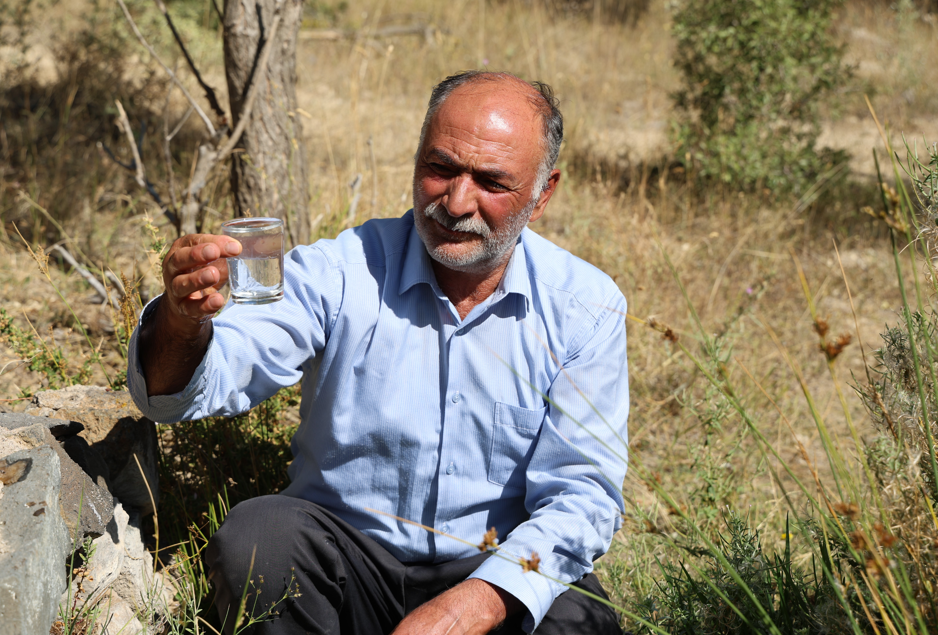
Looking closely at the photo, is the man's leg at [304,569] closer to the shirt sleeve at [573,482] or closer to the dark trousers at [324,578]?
the dark trousers at [324,578]

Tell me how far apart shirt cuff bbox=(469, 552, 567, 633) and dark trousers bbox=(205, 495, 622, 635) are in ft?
0.21

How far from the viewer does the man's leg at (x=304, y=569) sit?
1916 mm

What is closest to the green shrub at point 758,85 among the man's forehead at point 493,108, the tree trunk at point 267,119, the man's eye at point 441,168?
the tree trunk at point 267,119

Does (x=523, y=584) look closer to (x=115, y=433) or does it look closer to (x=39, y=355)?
(x=115, y=433)

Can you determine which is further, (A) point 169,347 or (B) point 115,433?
(B) point 115,433

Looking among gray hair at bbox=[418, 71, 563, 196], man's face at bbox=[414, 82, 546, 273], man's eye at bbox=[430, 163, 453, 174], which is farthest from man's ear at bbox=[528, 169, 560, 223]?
man's eye at bbox=[430, 163, 453, 174]

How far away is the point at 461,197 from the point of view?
2070mm

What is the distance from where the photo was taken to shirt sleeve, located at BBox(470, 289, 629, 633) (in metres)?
1.89

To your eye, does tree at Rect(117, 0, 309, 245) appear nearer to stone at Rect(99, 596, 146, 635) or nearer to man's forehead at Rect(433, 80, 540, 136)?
man's forehead at Rect(433, 80, 540, 136)

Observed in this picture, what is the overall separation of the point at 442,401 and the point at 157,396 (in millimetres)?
737

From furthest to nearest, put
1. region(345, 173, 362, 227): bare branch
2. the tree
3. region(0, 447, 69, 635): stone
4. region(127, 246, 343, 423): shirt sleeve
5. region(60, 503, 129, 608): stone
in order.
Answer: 1. region(345, 173, 362, 227): bare branch
2. the tree
3. region(60, 503, 129, 608): stone
4. region(127, 246, 343, 423): shirt sleeve
5. region(0, 447, 69, 635): stone

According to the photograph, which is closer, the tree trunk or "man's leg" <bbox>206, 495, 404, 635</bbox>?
"man's leg" <bbox>206, 495, 404, 635</bbox>

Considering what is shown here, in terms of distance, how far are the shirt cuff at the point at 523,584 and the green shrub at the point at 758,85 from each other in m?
4.20

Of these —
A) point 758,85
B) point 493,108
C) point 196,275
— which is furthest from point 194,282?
point 758,85
